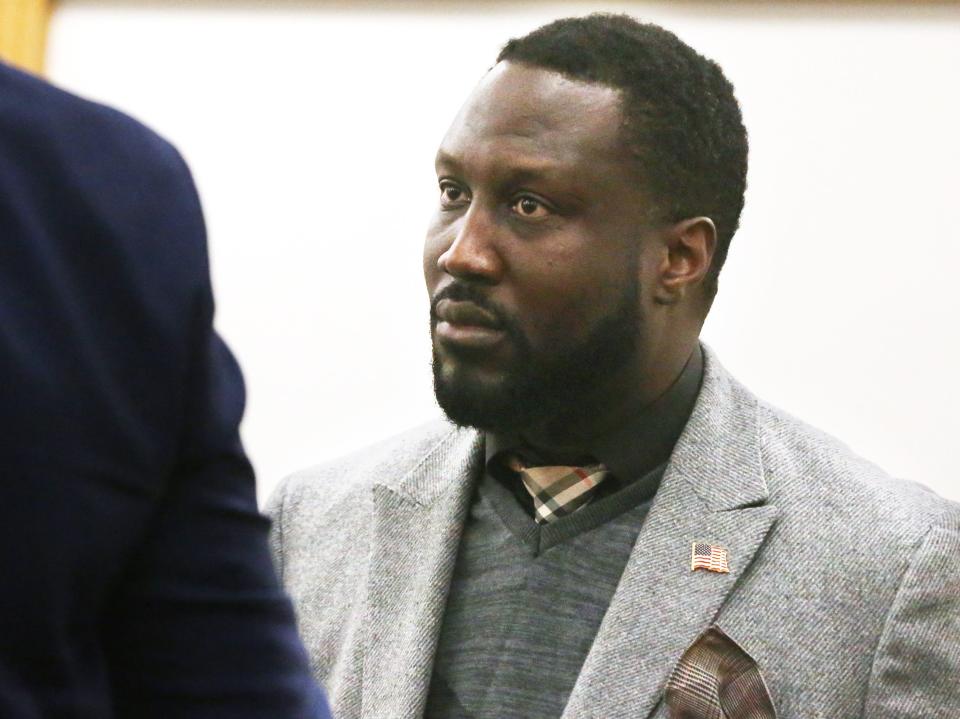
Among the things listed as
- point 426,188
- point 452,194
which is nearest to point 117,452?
point 452,194

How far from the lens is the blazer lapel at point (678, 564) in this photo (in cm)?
162

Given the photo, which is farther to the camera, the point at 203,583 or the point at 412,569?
the point at 412,569

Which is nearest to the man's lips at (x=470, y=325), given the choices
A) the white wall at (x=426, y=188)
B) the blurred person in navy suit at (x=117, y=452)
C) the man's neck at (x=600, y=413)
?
the man's neck at (x=600, y=413)

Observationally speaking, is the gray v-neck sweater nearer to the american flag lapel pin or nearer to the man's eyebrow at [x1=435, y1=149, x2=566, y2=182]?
the american flag lapel pin

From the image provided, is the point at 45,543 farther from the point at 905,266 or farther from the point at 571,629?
the point at 905,266

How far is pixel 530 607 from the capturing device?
5.58ft

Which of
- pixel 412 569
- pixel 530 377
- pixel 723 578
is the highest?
pixel 530 377

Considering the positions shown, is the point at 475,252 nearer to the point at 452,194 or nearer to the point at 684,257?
the point at 452,194

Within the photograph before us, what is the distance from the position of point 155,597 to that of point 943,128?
197cm

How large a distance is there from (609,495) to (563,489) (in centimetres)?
6

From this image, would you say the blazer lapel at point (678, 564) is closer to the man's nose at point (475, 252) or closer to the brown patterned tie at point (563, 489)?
the brown patterned tie at point (563, 489)

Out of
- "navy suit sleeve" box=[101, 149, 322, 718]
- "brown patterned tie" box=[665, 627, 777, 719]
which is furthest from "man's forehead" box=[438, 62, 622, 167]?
"navy suit sleeve" box=[101, 149, 322, 718]

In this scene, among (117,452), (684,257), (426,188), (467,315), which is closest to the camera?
(117,452)

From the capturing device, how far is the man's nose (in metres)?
1.71
